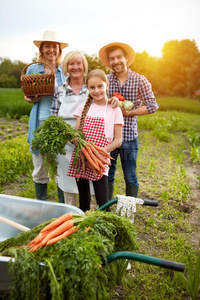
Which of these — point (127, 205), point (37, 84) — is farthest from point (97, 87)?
point (127, 205)

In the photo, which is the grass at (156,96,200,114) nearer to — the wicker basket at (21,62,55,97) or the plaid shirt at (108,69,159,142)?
the plaid shirt at (108,69,159,142)

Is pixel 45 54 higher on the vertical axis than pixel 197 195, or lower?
higher

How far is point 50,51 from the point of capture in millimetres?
2953

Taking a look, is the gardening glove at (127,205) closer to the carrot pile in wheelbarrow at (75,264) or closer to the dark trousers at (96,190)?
the carrot pile in wheelbarrow at (75,264)

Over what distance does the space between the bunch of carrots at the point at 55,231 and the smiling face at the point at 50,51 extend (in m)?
1.85

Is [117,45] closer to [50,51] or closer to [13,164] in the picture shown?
[50,51]

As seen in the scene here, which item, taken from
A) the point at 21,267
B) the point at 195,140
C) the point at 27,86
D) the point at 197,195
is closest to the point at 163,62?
the point at 195,140

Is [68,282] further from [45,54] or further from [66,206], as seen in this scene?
[45,54]

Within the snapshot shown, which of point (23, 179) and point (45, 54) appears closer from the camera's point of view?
point (45, 54)

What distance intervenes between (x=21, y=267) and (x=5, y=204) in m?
1.01

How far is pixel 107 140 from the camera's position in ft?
8.46

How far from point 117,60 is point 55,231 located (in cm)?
183

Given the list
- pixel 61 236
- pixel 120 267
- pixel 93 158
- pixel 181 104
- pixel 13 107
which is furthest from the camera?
pixel 181 104

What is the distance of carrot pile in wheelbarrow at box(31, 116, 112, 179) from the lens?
2281 millimetres
